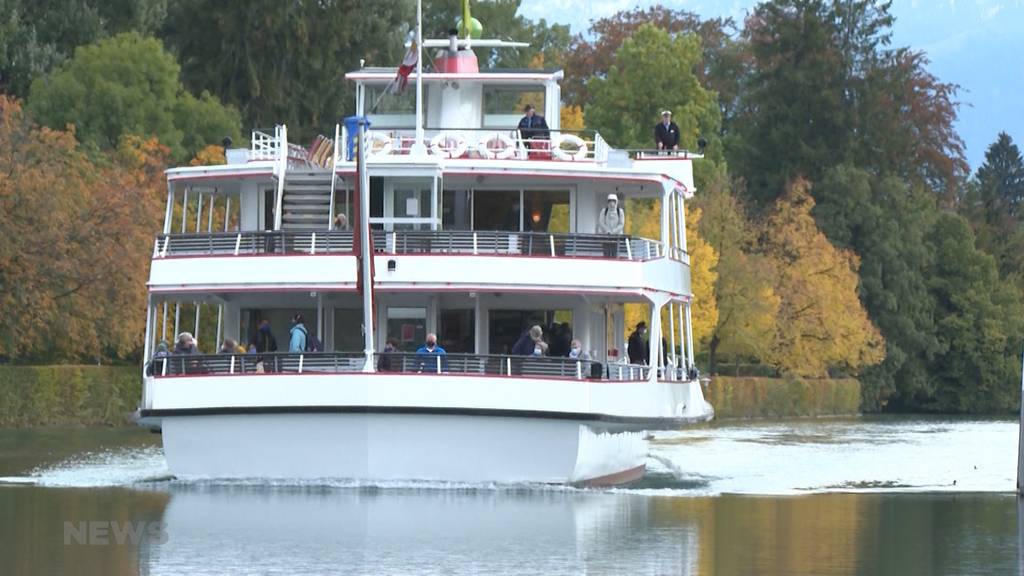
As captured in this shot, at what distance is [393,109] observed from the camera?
4072 centimetres

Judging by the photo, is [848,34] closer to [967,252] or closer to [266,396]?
[967,252]

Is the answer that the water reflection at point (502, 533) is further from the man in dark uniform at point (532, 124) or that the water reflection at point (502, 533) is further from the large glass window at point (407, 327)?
the man in dark uniform at point (532, 124)

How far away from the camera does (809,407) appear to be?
83562 mm

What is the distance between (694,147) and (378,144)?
56.8 m

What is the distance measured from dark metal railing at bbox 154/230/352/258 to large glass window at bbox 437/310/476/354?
2741 millimetres

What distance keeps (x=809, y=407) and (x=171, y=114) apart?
26.5 metres

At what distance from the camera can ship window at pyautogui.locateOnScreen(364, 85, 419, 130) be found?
4062cm

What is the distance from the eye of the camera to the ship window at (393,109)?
133 feet

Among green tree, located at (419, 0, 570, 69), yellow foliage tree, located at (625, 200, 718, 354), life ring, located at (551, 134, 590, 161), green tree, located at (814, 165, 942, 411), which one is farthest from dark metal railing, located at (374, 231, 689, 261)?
green tree, located at (814, 165, 942, 411)

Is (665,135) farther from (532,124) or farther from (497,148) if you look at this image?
(497,148)

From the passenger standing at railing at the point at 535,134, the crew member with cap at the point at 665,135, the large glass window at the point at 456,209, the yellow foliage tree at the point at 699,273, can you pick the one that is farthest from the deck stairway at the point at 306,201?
the yellow foliage tree at the point at 699,273

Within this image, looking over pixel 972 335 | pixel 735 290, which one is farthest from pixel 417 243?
pixel 972 335

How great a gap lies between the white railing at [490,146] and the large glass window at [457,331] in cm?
241

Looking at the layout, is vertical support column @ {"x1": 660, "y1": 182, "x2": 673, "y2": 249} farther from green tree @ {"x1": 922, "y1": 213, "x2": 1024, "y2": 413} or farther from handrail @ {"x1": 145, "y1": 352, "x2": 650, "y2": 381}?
green tree @ {"x1": 922, "y1": 213, "x2": 1024, "y2": 413}
